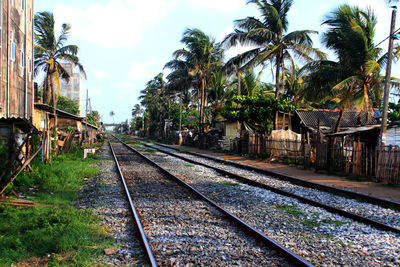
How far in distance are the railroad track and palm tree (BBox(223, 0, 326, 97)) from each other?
16007mm

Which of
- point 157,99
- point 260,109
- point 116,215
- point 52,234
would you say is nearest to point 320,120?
point 260,109

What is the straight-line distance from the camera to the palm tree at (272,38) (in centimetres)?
2236

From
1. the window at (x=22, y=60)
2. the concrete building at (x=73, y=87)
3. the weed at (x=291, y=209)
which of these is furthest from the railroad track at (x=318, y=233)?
the concrete building at (x=73, y=87)

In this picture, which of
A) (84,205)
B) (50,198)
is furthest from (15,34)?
(84,205)

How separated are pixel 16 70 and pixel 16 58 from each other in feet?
1.92

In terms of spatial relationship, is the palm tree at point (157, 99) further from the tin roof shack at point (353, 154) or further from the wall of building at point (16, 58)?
the tin roof shack at point (353, 154)

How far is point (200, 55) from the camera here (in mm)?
36188

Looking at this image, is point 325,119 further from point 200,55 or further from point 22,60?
point 22,60

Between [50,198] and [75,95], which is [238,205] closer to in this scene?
[50,198]

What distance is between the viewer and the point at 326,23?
62.8 feet

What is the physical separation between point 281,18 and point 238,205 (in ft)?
62.9

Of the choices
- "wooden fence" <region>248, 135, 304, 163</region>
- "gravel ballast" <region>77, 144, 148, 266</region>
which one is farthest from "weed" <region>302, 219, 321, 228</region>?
"wooden fence" <region>248, 135, 304, 163</region>

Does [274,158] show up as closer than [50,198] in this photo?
No

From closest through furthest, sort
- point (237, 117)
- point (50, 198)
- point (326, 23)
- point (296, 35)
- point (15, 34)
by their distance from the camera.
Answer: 1. point (50, 198)
2. point (15, 34)
3. point (326, 23)
4. point (296, 35)
5. point (237, 117)
